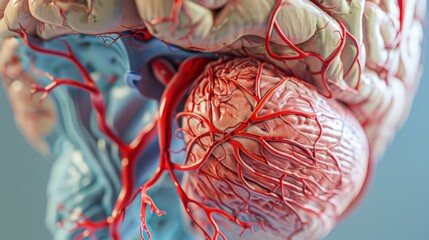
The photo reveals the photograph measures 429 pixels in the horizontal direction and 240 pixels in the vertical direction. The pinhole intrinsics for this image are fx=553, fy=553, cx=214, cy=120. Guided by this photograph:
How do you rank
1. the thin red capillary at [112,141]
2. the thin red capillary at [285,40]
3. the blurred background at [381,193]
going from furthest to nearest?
the blurred background at [381,193] < the thin red capillary at [112,141] < the thin red capillary at [285,40]

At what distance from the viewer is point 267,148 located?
0.54 meters

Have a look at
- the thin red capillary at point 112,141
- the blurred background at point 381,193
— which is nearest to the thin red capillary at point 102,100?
the thin red capillary at point 112,141

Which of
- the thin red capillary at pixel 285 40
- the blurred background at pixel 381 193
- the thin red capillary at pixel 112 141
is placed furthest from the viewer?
the blurred background at pixel 381 193

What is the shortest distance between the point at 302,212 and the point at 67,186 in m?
0.39

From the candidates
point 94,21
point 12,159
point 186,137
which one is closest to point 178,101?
point 186,137

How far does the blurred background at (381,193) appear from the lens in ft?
3.58

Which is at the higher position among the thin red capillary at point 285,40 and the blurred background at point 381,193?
the thin red capillary at point 285,40

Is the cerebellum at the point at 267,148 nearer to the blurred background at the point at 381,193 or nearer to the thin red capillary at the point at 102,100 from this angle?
the thin red capillary at the point at 102,100

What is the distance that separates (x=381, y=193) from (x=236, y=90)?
700mm

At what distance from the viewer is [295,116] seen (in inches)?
21.7

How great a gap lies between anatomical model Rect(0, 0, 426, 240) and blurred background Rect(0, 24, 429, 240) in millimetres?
336

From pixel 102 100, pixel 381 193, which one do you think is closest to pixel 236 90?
pixel 102 100

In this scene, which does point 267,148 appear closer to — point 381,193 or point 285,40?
point 285,40

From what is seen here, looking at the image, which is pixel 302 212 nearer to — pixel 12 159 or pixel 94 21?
pixel 94 21
